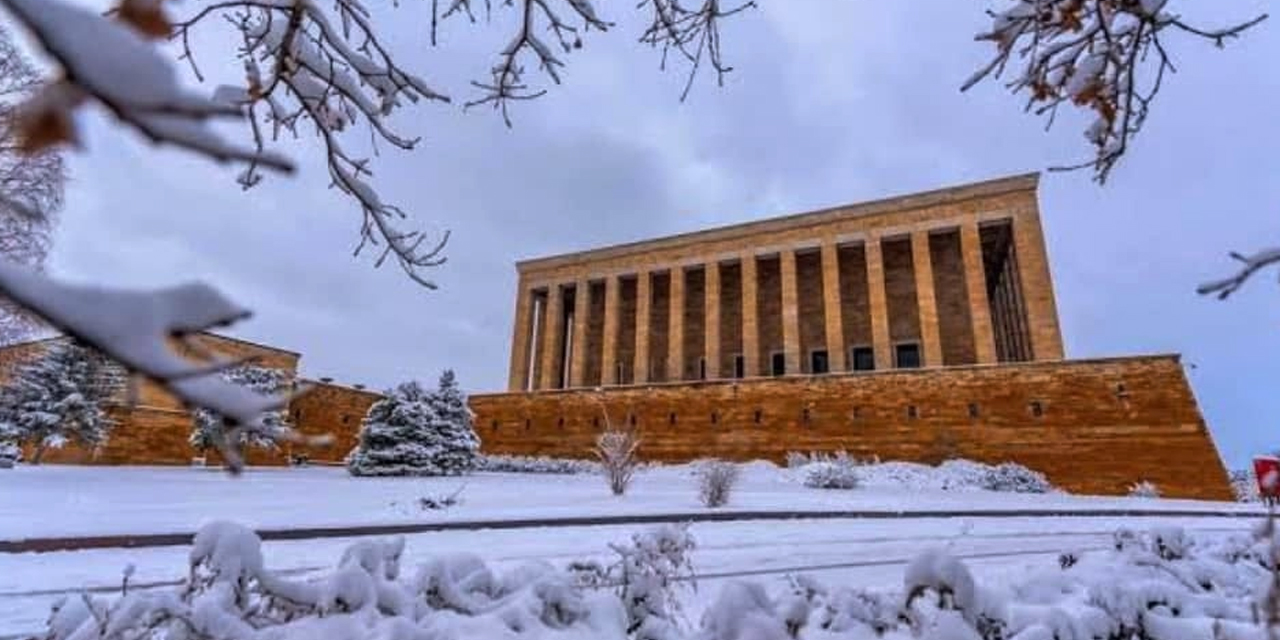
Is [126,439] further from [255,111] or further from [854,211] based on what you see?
[854,211]

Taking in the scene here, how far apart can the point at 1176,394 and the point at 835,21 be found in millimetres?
16843

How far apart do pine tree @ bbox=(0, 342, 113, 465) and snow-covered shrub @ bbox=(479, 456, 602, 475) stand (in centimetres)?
986

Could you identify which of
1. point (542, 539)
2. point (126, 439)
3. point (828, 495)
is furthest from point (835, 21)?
point (126, 439)

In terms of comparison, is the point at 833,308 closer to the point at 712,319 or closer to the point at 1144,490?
the point at 712,319

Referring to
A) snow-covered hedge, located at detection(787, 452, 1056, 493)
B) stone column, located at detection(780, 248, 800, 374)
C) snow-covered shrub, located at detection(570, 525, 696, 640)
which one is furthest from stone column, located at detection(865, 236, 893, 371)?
snow-covered shrub, located at detection(570, 525, 696, 640)

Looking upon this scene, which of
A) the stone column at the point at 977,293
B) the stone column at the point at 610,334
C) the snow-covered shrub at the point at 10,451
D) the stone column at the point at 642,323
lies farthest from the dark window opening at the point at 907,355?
the snow-covered shrub at the point at 10,451

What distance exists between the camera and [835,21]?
4.46m

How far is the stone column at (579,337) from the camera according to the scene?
31.4 metres

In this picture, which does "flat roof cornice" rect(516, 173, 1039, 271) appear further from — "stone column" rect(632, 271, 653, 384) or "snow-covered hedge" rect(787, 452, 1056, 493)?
"snow-covered hedge" rect(787, 452, 1056, 493)

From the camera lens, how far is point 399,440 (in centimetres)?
1534

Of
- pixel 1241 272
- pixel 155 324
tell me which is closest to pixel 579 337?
pixel 1241 272

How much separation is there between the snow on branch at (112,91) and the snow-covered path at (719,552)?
3.58 meters

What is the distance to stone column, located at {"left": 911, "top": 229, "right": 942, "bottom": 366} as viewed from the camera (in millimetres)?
24188

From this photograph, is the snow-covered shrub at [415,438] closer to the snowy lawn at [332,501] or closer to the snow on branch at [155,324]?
the snowy lawn at [332,501]
